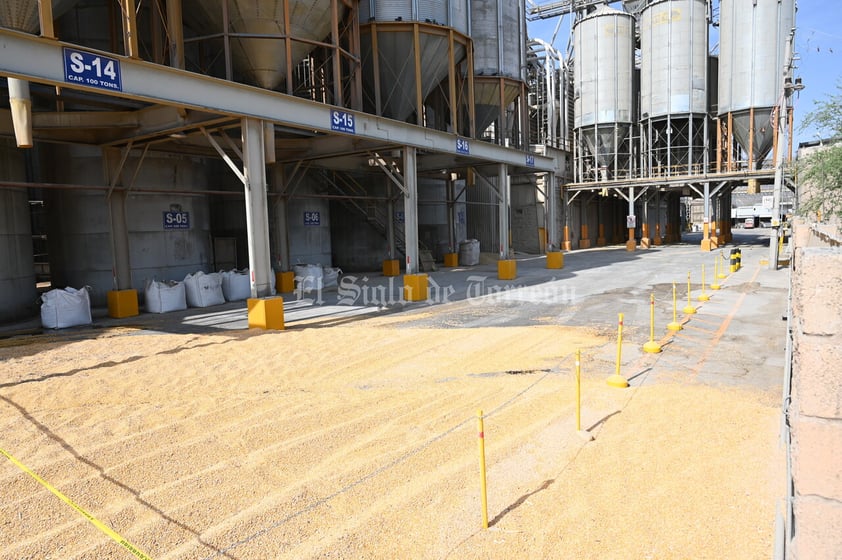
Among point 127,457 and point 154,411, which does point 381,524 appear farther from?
point 154,411

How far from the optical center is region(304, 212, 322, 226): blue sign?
23.7 m

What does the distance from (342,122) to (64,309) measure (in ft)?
27.5

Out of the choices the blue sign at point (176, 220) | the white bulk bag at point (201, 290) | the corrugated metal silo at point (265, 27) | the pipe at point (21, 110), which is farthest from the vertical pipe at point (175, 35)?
the white bulk bag at point (201, 290)

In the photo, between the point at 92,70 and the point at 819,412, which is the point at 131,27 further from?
the point at 819,412

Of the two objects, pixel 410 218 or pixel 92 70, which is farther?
pixel 410 218

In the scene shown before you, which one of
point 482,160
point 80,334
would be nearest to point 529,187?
point 482,160

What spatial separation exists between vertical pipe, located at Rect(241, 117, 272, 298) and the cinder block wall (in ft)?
37.3

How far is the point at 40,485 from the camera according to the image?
16.4 ft

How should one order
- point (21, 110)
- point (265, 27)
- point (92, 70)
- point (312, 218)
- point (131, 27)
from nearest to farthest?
1. point (21, 110)
2. point (92, 70)
3. point (131, 27)
4. point (265, 27)
5. point (312, 218)

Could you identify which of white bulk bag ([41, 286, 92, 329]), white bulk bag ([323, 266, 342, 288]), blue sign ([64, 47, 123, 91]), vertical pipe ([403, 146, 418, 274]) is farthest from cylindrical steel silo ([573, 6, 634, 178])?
blue sign ([64, 47, 123, 91])

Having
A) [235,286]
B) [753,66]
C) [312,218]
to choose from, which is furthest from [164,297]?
[753,66]

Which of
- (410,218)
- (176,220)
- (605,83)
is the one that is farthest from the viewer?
(605,83)

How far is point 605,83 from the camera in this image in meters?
41.3

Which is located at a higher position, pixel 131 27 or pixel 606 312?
pixel 131 27
